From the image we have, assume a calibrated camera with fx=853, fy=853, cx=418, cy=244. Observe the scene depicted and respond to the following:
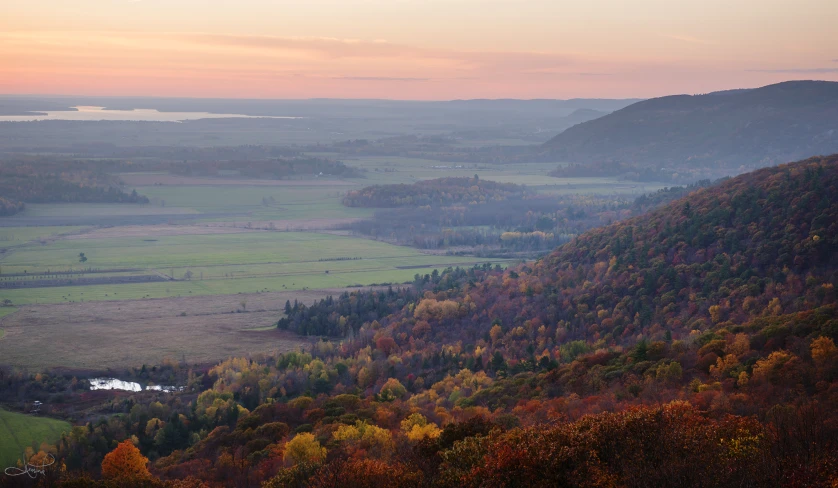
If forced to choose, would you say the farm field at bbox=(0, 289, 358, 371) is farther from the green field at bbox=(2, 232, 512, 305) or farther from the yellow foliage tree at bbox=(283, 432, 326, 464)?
the yellow foliage tree at bbox=(283, 432, 326, 464)

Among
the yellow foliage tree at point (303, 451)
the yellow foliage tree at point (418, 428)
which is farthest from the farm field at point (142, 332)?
the yellow foliage tree at point (303, 451)

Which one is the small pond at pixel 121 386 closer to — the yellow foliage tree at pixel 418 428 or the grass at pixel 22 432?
the grass at pixel 22 432

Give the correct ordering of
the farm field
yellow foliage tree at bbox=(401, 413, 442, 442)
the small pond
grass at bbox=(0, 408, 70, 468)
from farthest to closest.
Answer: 1. the farm field
2. the small pond
3. grass at bbox=(0, 408, 70, 468)
4. yellow foliage tree at bbox=(401, 413, 442, 442)

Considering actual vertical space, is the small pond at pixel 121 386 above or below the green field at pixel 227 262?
below

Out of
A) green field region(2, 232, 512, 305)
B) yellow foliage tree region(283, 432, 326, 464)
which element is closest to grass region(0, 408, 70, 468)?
yellow foliage tree region(283, 432, 326, 464)

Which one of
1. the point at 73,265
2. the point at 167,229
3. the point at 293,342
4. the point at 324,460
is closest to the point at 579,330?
the point at 293,342

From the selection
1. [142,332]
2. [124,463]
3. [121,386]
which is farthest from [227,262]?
[124,463]

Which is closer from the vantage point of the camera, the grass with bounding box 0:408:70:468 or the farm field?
the grass with bounding box 0:408:70:468
